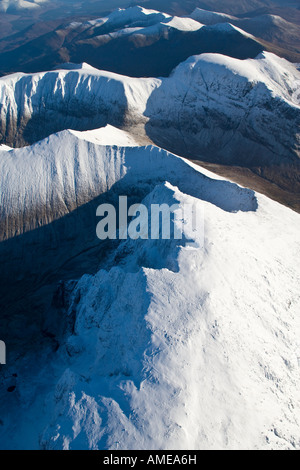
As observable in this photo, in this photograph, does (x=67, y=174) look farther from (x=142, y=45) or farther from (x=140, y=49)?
(x=142, y=45)

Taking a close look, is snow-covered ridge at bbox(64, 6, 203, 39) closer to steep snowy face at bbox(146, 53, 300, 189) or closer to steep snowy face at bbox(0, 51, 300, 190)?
steep snowy face at bbox(0, 51, 300, 190)

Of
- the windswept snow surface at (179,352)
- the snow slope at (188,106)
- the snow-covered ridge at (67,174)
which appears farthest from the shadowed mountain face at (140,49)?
the windswept snow surface at (179,352)

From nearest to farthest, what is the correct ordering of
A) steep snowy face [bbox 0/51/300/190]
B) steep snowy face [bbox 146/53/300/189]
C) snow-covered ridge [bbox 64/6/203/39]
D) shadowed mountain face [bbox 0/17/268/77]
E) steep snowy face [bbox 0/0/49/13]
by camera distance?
steep snowy face [bbox 146/53/300/189], steep snowy face [bbox 0/51/300/190], shadowed mountain face [bbox 0/17/268/77], snow-covered ridge [bbox 64/6/203/39], steep snowy face [bbox 0/0/49/13]

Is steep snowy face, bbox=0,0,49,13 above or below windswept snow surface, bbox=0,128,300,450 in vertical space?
above

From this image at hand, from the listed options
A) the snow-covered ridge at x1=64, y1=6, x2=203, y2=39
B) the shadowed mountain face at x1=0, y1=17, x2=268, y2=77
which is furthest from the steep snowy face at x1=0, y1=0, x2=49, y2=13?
the shadowed mountain face at x1=0, y1=17, x2=268, y2=77

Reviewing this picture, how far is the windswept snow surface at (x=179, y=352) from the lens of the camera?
498 inches

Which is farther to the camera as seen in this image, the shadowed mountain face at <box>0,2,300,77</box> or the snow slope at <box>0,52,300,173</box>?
the shadowed mountain face at <box>0,2,300,77</box>

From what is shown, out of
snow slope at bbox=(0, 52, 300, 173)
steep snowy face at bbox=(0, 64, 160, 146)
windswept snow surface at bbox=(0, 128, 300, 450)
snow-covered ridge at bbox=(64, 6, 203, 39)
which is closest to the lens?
windswept snow surface at bbox=(0, 128, 300, 450)

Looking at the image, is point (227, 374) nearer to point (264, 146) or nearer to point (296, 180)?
point (296, 180)

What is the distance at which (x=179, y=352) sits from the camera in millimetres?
14180

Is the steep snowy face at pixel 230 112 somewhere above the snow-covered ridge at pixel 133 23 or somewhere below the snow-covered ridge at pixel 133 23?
below

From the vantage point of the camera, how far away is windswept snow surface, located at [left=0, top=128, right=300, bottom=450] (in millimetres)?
12648

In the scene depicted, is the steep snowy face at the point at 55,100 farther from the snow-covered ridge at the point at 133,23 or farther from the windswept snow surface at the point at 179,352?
the snow-covered ridge at the point at 133,23

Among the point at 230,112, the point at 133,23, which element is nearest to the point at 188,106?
the point at 230,112
